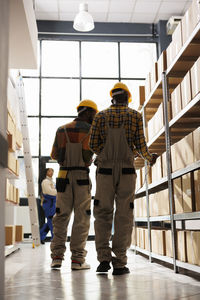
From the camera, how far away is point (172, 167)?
3.48m

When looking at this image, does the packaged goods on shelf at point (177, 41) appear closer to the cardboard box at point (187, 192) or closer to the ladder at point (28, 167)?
the cardboard box at point (187, 192)

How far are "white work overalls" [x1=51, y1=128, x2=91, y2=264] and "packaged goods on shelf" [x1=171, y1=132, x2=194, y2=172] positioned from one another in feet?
2.72

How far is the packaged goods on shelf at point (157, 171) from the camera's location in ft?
12.8

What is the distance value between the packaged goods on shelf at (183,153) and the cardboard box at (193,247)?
21.9 inches

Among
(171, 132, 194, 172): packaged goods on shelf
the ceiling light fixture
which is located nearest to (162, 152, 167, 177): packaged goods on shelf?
(171, 132, 194, 172): packaged goods on shelf

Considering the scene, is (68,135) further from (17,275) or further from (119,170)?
(17,275)

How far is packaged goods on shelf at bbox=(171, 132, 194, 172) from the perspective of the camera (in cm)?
298

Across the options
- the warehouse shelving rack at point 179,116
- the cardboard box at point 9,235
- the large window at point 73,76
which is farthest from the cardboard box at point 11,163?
the large window at point 73,76

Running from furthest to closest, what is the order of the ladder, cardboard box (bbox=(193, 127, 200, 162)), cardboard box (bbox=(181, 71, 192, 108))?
the ladder → cardboard box (bbox=(181, 71, 192, 108)) → cardboard box (bbox=(193, 127, 200, 162))

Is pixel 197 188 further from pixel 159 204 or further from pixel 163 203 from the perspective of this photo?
pixel 159 204

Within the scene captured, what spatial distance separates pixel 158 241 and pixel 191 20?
215 centimetres

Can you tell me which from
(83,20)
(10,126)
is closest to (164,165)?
(10,126)

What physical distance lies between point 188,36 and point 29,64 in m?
3.60

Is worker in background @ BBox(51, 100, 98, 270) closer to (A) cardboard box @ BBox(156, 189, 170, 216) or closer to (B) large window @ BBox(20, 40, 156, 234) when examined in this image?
(A) cardboard box @ BBox(156, 189, 170, 216)
